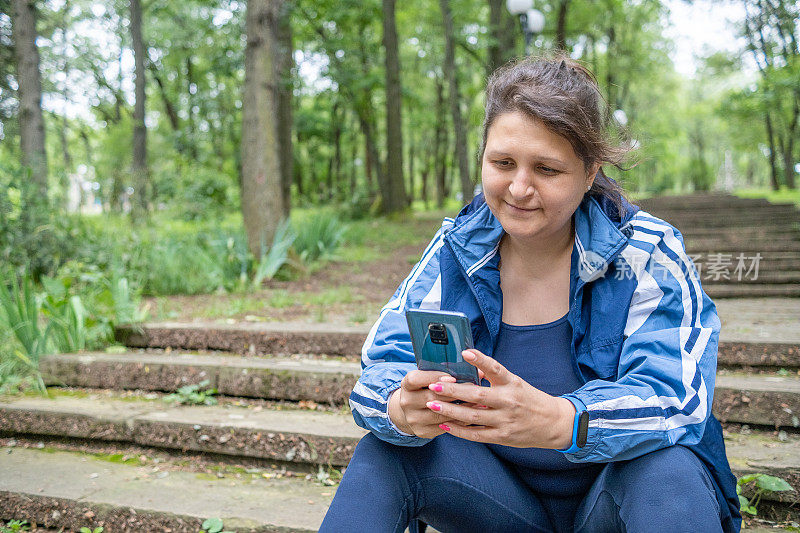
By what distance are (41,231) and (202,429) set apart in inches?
145

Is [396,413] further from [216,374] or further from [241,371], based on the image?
[216,374]

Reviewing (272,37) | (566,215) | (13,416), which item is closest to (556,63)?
(566,215)

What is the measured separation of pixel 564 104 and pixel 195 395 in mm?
2407

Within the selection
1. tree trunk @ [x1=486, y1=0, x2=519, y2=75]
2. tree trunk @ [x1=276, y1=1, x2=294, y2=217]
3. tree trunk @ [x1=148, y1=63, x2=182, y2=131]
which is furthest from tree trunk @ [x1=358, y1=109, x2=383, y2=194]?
tree trunk @ [x1=148, y1=63, x2=182, y2=131]

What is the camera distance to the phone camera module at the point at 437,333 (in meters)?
1.24

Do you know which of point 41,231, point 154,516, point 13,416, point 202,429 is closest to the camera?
point 154,516

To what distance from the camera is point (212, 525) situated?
86.4 inches

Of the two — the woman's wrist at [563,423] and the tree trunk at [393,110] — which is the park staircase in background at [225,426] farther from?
the tree trunk at [393,110]

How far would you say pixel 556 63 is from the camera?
153 cm

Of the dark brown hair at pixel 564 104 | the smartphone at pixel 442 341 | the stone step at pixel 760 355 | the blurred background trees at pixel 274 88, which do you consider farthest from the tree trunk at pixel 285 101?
the smartphone at pixel 442 341

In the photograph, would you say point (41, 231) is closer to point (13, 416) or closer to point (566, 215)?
point (13, 416)

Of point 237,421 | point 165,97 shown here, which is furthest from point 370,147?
point 237,421

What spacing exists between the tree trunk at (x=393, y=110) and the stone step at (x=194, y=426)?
890 cm

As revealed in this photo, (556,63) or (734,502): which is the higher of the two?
(556,63)
